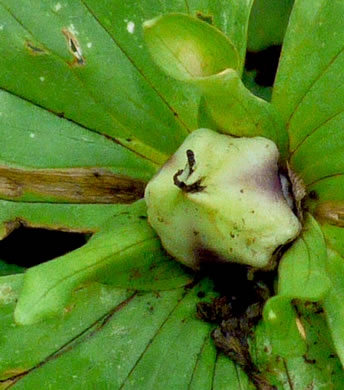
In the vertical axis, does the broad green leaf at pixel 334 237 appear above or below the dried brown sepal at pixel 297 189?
below

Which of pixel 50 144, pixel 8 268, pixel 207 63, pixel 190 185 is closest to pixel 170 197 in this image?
pixel 190 185

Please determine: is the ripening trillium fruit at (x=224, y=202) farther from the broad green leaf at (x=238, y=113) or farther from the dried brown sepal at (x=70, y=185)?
the dried brown sepal at (x=70, y=185)

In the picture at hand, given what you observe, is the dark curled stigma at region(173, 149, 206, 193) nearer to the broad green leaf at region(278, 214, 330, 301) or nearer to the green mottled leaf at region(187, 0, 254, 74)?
the broad green leaf at region(278, 214, 330, 301)

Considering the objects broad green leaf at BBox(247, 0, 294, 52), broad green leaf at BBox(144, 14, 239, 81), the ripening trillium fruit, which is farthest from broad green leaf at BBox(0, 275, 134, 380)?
broad green leaf at BBox(247, 0, 294, 52)

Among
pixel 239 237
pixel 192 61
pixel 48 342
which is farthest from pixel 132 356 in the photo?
pixel 192 61

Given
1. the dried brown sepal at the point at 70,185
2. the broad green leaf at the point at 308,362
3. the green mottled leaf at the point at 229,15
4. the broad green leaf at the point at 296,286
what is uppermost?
the green mottled leaf at the point at 229,15

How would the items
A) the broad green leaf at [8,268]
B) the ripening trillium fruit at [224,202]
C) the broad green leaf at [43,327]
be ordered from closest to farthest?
the ripening trillium fruit at [224,202]
the broad green leaf at [43,327]
the broad green leaf at [8,268]

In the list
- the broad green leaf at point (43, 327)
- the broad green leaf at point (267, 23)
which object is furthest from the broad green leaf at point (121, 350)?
the broad green leaf at point (267, 23)
